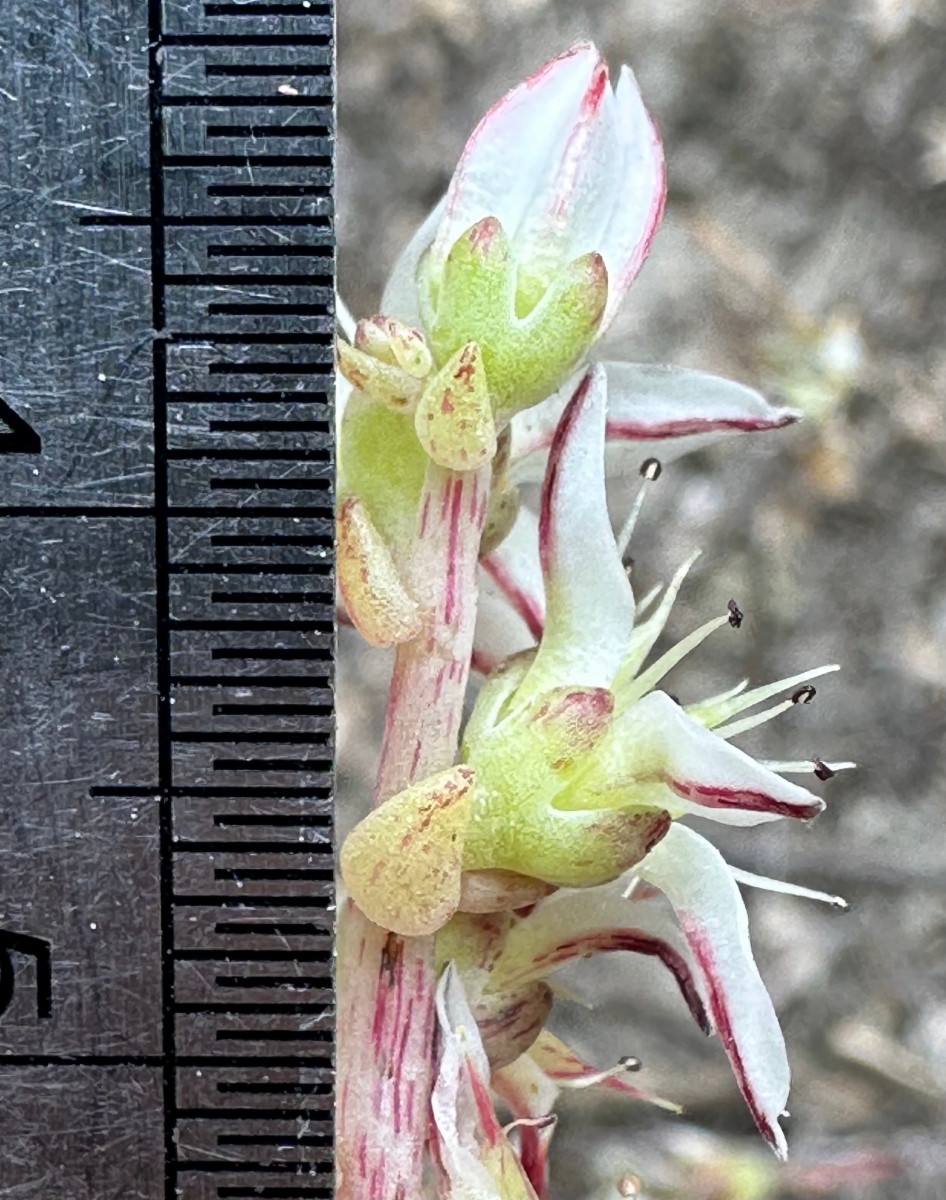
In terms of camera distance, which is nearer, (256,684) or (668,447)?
(256,684)

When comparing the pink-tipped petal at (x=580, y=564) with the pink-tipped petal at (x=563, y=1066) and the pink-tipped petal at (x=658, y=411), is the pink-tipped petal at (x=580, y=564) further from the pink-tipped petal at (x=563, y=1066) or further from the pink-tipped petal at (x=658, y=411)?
the pink-tipped petal at (x=563, y=1066)

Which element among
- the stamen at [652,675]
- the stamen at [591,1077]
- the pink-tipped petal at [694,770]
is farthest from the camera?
the stamen at [591,1077]

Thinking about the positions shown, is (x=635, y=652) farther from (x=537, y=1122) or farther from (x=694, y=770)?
(x=537, y=1122)

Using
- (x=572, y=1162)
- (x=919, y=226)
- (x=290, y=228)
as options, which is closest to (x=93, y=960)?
(x=290, y=228)

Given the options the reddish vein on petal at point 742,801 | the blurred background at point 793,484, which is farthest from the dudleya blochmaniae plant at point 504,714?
the blurred background at point 793,484

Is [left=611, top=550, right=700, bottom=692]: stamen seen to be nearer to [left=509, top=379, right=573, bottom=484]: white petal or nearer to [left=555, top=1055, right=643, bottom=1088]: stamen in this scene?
[left=509, top=379, right=573, bottom=484]: white petal

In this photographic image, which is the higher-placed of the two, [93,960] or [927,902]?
[93,960]

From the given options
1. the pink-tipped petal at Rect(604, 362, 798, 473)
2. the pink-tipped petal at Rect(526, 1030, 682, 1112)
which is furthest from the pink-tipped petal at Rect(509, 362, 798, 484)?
the pink-tipped petal at Rect(526, 1030, 682, 1112)

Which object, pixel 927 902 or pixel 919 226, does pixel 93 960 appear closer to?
pixel 927 902
